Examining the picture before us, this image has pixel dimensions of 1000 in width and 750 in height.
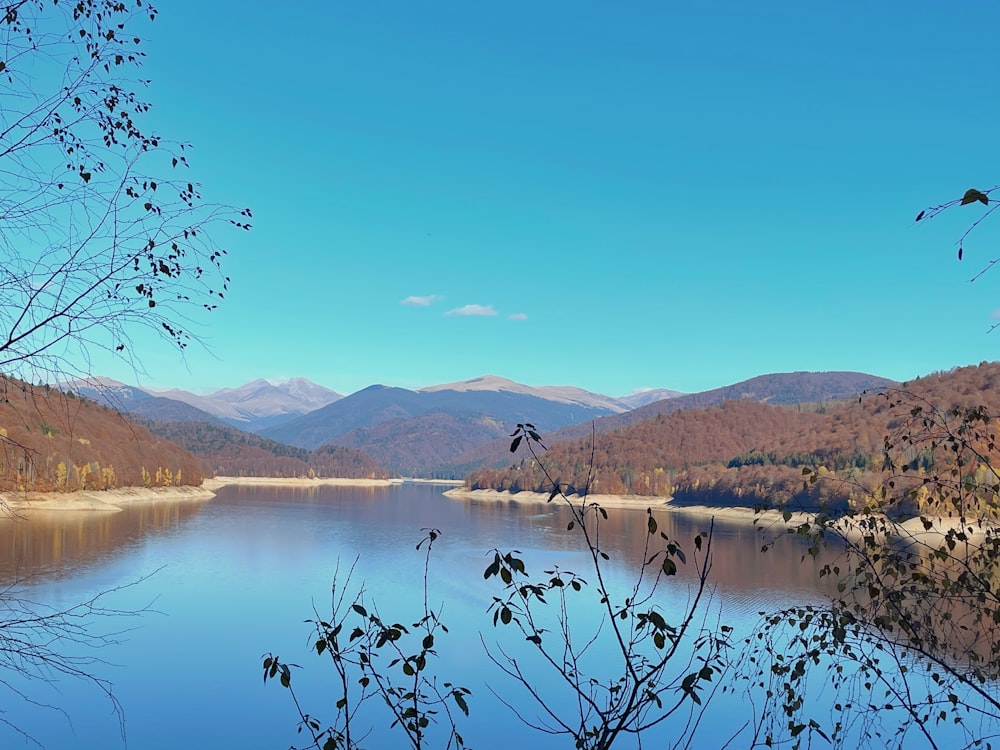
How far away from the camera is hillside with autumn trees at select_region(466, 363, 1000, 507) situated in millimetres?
88625

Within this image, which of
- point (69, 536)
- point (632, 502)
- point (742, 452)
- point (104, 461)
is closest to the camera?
point (69, 536)

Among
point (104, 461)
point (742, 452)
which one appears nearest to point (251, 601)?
point (104, 461)

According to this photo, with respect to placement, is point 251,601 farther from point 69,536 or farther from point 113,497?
point 113,497

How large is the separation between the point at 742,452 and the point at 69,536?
123 meters

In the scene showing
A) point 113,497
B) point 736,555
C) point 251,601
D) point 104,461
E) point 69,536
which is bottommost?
point 736,555

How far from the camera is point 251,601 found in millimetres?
32031

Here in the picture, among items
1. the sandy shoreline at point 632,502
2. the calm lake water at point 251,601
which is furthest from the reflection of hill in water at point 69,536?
the sandy shoreline at point 632,502

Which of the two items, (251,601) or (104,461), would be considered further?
(104,461)

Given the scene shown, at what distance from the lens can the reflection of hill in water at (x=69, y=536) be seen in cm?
3538

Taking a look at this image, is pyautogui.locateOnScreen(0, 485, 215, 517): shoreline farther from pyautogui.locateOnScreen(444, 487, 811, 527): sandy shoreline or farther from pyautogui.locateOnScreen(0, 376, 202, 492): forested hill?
pyautogui.locateOnScreen(444, 487, 811, 527): sandy shoreline

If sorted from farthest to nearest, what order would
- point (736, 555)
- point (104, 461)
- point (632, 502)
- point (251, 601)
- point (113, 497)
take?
point (632, 502)
point (104, 461)
point (113, 497)
point (736, 555)
point (251, 601)

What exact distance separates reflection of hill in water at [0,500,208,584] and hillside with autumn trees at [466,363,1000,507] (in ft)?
92.6

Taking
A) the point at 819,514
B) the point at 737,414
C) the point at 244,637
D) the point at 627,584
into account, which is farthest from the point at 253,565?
the point at 737,414

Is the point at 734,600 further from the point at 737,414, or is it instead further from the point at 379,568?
the point at 737,414
